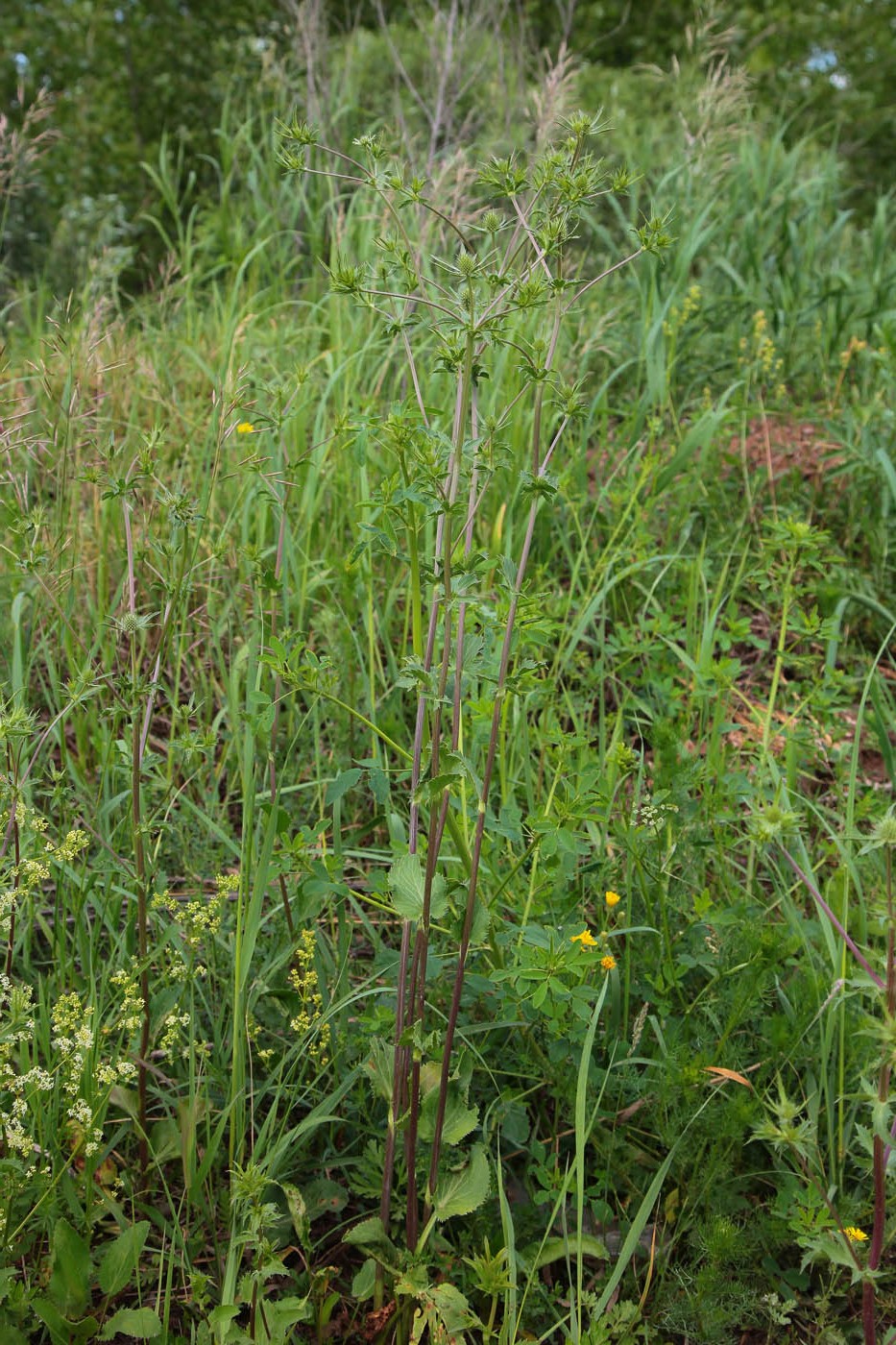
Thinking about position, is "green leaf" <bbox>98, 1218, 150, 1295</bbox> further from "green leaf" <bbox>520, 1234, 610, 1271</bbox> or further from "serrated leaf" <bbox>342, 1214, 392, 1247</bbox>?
"green leaf" <bbox>520, 1234, 610, 1271</bbox>

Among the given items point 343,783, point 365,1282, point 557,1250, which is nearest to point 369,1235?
point 365,1282

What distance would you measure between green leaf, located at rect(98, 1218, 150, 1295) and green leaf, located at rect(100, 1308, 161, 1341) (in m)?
0.04

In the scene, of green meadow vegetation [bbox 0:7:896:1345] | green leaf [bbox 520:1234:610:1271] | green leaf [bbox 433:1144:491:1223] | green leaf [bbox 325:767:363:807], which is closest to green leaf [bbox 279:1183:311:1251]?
green meadow vegetation [bbox 0:7:896:1345]

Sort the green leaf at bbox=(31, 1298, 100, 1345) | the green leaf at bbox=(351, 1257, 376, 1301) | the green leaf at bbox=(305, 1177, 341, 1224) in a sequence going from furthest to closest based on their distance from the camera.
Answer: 1. the green leaf at bbox=(305, 1177, 341, 1224)
2. the green leaf at bbox=(351, 1257, 376, 1301)
3. the green leaf at bbox=(31, 1298, 100, 1345)

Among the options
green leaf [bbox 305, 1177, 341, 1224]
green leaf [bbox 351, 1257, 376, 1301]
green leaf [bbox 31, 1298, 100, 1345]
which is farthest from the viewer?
green leaf [bbox 305, 1177, 341, 1224]

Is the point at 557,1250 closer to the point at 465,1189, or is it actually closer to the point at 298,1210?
the point at 465,1189

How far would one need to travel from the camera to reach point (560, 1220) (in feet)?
5.45

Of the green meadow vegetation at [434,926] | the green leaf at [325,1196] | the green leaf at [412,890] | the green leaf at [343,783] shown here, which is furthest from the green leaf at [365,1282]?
the green leaf at [343,783]

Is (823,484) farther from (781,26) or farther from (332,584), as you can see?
(781,26)

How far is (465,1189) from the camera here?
148 cm

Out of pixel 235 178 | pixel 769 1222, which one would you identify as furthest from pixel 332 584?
pixel 235 178

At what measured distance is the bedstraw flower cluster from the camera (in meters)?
1.66

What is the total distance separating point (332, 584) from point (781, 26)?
17.6 metres

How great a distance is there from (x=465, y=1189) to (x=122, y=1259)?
45cm
